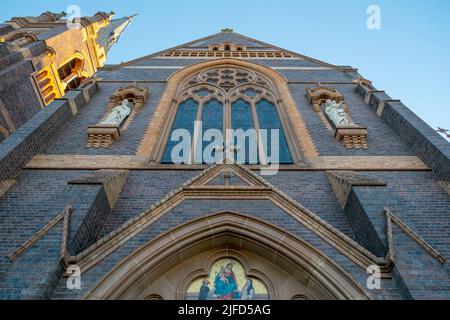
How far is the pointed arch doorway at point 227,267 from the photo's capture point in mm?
4793

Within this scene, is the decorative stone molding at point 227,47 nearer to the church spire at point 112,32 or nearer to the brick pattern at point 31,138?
the brick pattern at point 31,138

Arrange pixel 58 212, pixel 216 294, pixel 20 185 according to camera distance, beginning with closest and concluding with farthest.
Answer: pixel 216 294 → pixel 58 212 → pixel 20 185

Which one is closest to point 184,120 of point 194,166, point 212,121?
point 212,121

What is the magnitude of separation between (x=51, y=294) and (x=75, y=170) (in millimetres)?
3568

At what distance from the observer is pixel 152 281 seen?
16.8ft

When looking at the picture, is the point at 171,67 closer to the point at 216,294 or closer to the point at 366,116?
the point at 366,116

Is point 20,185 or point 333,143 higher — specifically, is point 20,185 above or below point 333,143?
below

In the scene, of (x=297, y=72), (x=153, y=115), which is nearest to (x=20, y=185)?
(x=153, y=115)

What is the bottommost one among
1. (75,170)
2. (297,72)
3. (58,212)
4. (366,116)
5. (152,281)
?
(152,281)

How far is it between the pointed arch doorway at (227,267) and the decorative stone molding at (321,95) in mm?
6152

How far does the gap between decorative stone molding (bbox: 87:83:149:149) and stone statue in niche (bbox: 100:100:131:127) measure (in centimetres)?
13

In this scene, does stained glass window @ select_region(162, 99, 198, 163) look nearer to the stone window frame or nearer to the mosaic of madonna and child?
the stone window frame

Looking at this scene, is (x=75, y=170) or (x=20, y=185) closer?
(x=20, y=185)

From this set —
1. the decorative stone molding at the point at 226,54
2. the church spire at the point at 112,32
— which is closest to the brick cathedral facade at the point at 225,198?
the decorative stone molding at the point at 226,54
